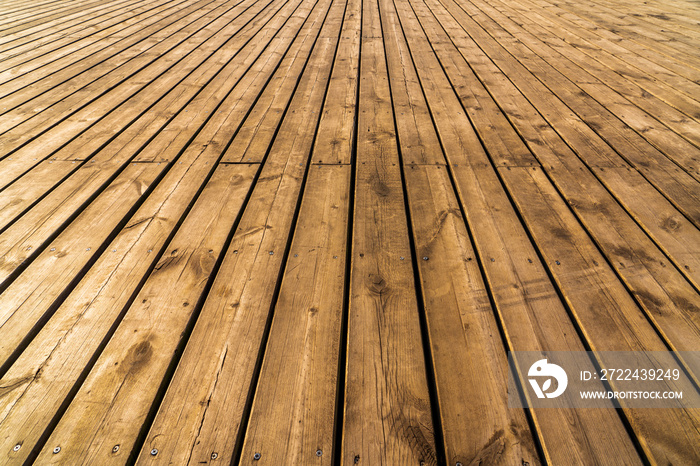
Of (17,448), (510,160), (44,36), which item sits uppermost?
(44,36)

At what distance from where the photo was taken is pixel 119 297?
1059mm

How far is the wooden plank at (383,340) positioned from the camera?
0.77m


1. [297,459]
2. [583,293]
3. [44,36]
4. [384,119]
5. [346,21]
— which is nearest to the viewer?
[297,459]

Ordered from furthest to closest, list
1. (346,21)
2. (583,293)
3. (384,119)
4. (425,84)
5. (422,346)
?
(346,21), (425,84), (384,119), (583,293), (422,346)

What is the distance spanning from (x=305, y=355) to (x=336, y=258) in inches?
13.6

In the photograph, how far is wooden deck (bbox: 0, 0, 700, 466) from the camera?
793 mm

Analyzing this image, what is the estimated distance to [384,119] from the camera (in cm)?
197

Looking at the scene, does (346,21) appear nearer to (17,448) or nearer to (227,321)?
(227,321)

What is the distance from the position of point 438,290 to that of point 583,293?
1.37 feet

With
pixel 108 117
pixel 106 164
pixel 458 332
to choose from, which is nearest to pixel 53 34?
pixel 108 117

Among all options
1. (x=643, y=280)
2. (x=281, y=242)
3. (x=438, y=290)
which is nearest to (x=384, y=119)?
(x=281, y=242)

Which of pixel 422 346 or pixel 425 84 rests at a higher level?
pixel 425 84

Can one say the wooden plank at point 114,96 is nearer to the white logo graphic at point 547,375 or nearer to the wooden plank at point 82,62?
the wooden plank at point 82,62

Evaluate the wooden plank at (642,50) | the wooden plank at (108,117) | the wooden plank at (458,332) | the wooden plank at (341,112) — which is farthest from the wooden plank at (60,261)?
the wooden plank at (642,50)
